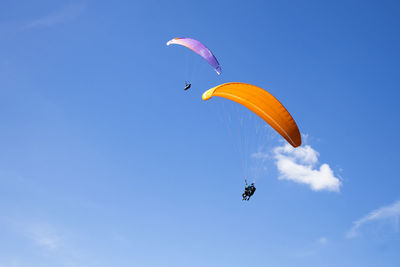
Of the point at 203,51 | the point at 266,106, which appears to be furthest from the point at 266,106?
the point at 203,51

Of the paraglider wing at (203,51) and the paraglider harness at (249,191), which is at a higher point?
the paraglider wing at (203,51)

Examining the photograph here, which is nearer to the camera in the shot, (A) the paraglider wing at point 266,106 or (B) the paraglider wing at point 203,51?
(A) the paraglider wing at point 266,106

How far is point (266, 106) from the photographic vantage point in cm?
2206

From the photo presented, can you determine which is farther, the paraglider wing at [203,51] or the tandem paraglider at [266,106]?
the paraglider wing at [203,51]

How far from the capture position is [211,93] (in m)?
20.9

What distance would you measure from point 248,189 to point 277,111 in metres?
5.85

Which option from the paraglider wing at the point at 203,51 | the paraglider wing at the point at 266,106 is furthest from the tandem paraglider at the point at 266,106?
the paraglider wing at the point at 203,51

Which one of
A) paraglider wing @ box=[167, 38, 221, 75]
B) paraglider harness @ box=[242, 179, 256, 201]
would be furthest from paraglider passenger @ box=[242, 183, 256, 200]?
paraglider wing @ box=[167, 38, 221, 75]

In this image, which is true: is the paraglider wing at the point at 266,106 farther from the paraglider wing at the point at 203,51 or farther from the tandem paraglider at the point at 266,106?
the paraglider wing at the point at 203,51

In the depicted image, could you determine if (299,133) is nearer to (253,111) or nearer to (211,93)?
(253,111)

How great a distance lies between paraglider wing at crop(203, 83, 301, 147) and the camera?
857 inches

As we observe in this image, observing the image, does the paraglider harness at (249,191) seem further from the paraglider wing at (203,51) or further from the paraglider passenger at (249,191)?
the paraglider wing at (203,51)

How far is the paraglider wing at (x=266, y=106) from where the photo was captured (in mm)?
21766

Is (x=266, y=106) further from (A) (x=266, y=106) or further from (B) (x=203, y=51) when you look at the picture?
(B) (x=203, y=51)
